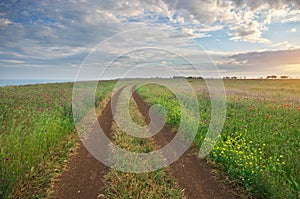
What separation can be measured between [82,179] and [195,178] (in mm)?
3034

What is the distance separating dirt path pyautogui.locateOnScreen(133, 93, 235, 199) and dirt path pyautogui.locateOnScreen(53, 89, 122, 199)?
204 cm

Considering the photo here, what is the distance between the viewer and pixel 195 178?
5867 mm

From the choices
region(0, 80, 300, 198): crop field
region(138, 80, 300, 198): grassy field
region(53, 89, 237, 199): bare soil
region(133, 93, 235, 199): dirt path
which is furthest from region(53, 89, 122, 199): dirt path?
region(138, 80, 300, 198): grassy field

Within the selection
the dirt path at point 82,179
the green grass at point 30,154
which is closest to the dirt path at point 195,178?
the dirt path at point 82,179

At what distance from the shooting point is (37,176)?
5.55m

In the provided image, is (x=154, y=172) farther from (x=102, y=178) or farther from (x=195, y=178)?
(x=102, y=178)

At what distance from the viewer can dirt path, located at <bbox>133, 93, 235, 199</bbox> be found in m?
5.18

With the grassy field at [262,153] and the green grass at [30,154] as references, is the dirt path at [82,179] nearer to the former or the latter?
the green grass at [30,154]

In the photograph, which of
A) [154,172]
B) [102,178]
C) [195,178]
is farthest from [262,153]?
[102,178]

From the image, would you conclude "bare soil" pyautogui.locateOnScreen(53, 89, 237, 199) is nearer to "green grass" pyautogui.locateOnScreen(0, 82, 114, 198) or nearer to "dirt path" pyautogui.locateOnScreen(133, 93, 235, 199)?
"dirt path" pyautogui.locateOnScreen(133, 93, 235, 199)

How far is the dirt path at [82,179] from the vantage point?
206 inches

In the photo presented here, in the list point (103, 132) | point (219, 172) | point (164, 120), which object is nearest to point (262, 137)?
point (219, 172)

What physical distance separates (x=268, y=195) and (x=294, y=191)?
1.65 ft

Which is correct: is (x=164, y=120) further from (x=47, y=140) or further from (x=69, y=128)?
(x=47, y=140)
